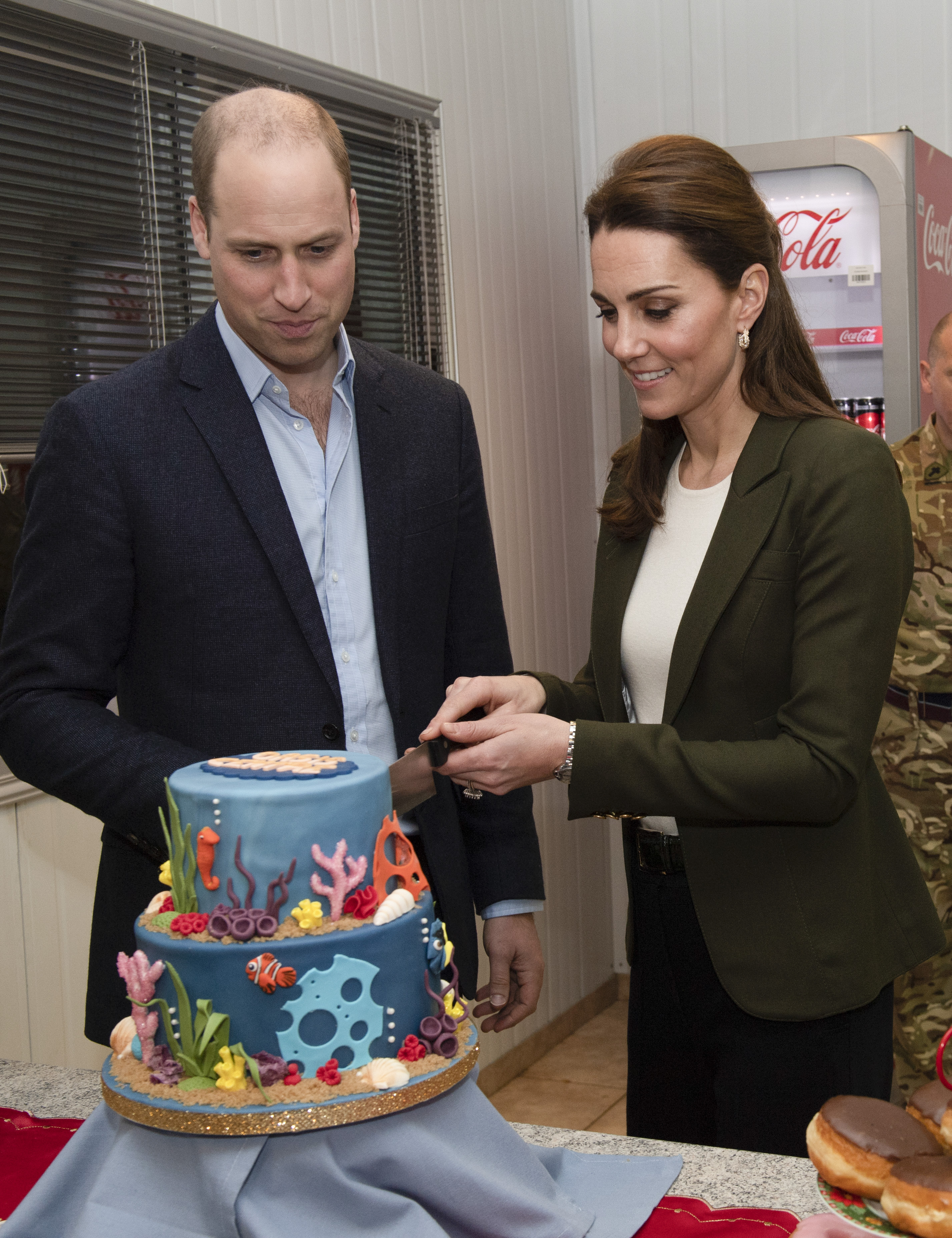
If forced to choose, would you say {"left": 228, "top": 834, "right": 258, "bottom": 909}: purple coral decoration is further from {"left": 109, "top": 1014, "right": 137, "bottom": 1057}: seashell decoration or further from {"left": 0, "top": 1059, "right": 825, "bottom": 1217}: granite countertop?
{"left": 0, "top": 1059, "right": 825, "bottom": 1217}: granite countertop

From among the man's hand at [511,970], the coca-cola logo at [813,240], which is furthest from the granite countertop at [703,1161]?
the coca-cola logo at [813,240]

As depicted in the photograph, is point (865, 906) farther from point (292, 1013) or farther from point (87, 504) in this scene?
point (87, 504)

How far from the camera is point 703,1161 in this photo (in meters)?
1.43

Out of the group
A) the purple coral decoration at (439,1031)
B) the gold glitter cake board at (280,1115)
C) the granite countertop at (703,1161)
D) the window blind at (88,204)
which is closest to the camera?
the gold glitter cake board at (280,1115)

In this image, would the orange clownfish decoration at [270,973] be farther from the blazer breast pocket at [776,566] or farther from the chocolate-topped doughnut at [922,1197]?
the blazer breast pocket at [776,566]

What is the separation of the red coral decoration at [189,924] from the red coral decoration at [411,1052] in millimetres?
207

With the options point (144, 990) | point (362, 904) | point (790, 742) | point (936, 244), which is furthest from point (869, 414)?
point (144, 990)

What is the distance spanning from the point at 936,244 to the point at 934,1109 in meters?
3.17

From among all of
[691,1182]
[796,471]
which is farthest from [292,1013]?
[796,471]

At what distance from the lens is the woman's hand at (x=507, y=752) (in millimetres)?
1604

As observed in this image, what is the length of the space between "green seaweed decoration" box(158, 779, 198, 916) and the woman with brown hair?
435mm

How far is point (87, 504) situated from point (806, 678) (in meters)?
0.89

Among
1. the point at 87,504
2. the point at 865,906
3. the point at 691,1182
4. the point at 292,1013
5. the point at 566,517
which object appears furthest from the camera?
the point at 566,517

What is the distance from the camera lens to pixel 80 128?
2543 millimetres
